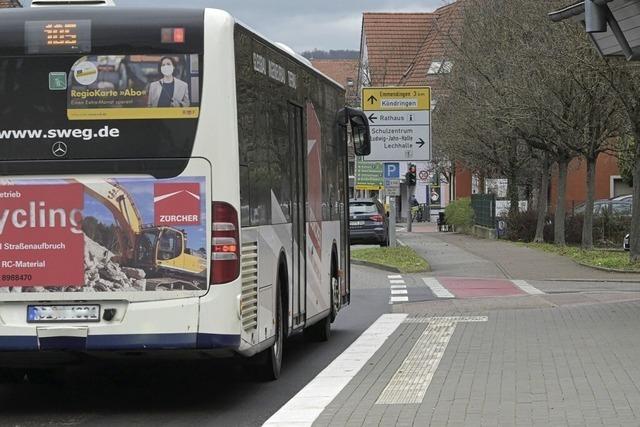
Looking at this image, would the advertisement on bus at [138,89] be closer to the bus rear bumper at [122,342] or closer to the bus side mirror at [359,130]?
the bus rear bumper at [122,342]

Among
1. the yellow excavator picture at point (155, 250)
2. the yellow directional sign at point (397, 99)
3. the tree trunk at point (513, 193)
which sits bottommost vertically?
the yellow excavator picture at point (155, 250)

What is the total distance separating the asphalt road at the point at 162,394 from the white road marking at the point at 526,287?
804cm

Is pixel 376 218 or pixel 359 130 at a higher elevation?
pixel 359 130

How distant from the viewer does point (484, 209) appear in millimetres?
44312

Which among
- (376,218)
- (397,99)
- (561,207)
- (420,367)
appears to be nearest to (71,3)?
(420,367)

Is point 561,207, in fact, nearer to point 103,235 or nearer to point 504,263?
point 504,263

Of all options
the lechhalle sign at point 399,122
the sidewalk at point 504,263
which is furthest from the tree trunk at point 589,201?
the lechhalle sign at point 399,122

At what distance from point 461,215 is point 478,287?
1053 inches

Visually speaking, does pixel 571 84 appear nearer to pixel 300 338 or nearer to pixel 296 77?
pixel 300 338

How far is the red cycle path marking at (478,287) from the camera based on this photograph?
66.0ft

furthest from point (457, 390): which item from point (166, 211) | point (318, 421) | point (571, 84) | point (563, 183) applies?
point (563, 183)

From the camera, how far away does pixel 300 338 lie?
46.2 ft

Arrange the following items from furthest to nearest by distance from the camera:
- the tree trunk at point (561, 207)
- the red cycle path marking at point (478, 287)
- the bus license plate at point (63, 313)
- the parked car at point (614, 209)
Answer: the parked car at point (614, 209) → the tree trunk at point (561, 207) → the red cycle path marking at point (478, 287) → the bus license plate at point (63, 313)

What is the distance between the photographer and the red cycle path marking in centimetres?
2011
